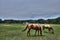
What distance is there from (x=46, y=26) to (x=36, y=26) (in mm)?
9996

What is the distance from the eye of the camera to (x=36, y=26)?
2378cm

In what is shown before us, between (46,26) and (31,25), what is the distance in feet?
35.4

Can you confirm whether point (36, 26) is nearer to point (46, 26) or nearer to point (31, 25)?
point (31, 25)

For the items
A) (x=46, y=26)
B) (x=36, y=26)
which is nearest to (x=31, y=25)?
(x=36, y=26)

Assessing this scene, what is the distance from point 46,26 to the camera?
1320 inches

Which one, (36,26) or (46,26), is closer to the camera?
(36,26)

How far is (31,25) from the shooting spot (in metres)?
23.1

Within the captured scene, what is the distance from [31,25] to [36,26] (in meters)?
0.93

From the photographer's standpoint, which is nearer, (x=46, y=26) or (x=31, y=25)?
(x=31, y=25)
